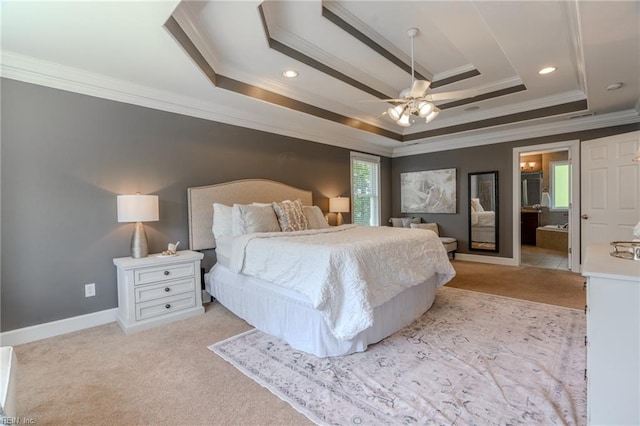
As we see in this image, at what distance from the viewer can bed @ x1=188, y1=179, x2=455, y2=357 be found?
2168 millimetres

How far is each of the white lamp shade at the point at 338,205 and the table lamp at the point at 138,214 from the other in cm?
290

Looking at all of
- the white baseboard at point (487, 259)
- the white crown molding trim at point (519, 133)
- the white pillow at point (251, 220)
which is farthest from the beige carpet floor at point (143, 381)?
the white crown molding trim at point (519, 133)

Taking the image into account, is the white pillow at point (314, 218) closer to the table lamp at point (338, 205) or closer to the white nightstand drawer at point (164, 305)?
the table lamp at point (338, 205)

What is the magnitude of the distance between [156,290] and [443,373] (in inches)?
104

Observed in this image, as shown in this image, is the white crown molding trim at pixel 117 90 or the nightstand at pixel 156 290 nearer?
the white crown molding trim at pixel 117 90

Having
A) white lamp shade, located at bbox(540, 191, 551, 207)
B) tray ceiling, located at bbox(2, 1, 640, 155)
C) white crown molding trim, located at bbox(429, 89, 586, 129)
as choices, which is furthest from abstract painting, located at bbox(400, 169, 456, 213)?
white lamp shade, located at bbox(540, 191, 551, 207)

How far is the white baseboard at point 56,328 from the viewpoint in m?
2.52

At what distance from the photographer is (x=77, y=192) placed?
284 cm

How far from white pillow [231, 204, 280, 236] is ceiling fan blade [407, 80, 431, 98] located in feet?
6.61

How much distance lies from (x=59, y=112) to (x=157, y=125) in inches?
32.9

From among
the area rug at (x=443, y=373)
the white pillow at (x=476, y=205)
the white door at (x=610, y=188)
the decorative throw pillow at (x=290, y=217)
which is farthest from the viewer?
the white pillow at (x=476, y=205)

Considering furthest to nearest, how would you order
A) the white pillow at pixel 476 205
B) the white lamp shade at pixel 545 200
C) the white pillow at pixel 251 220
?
the white lamp shade at pixel 545 200 → the white pillow at pixel 476 205 → the white pillow at pixel 251 220

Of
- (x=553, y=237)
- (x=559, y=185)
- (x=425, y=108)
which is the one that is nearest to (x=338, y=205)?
(x=425, y=108)

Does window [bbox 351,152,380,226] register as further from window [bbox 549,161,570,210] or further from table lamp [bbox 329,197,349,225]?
window [bbox 549,161,570,210]
